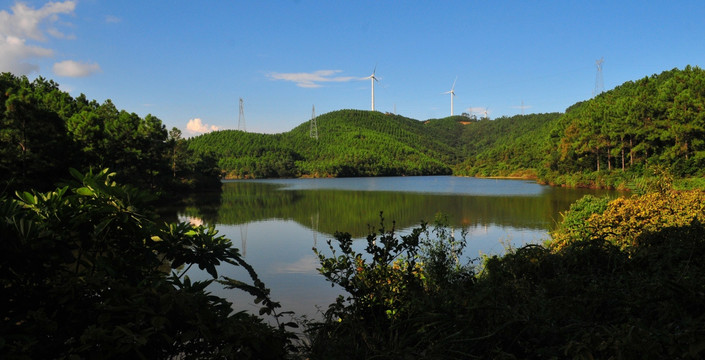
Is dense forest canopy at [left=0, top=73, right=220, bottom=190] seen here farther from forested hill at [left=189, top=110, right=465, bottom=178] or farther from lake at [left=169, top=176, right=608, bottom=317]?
A: forested hill at [left=189, top=110, right=465, bottom=178]

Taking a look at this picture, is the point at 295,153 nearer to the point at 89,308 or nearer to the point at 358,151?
the point at 358,151

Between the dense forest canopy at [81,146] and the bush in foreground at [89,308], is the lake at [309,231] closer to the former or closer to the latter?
the bush in foreground at [89,308]

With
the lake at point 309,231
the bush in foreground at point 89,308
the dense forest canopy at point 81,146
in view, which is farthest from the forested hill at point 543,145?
the bush in foreground at point 89,308

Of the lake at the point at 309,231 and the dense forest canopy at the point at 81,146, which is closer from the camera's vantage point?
the lake at the point at 309,231

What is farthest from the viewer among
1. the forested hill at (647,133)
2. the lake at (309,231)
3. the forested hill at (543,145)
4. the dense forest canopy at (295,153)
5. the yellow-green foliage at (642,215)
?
the forested hill at (543,145)

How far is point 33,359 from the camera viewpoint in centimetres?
176

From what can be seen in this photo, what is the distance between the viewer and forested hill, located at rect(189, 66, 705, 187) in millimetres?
44156

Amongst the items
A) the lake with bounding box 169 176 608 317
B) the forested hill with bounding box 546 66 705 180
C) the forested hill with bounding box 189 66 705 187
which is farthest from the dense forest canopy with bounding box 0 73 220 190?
the forested hill with bounding box 546 66 705 180

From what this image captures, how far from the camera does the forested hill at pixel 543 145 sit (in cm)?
4416

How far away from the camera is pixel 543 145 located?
87625mm

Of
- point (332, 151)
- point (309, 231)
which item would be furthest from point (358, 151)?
point (309, 231)

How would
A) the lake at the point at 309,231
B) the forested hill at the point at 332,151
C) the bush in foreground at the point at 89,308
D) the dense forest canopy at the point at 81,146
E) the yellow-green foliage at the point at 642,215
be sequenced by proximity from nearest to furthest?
1. the bush in foreground at the point at 89,308
2. the yellow-green foliage at the point at 642,215
3. the lake at the point at 309,231
4. the dense forest canopy at the point at 81,146
5. the forested hill at the point at 332,151

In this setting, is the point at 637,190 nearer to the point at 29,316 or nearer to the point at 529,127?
the point at 29,316

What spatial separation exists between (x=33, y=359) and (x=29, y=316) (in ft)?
0.61
